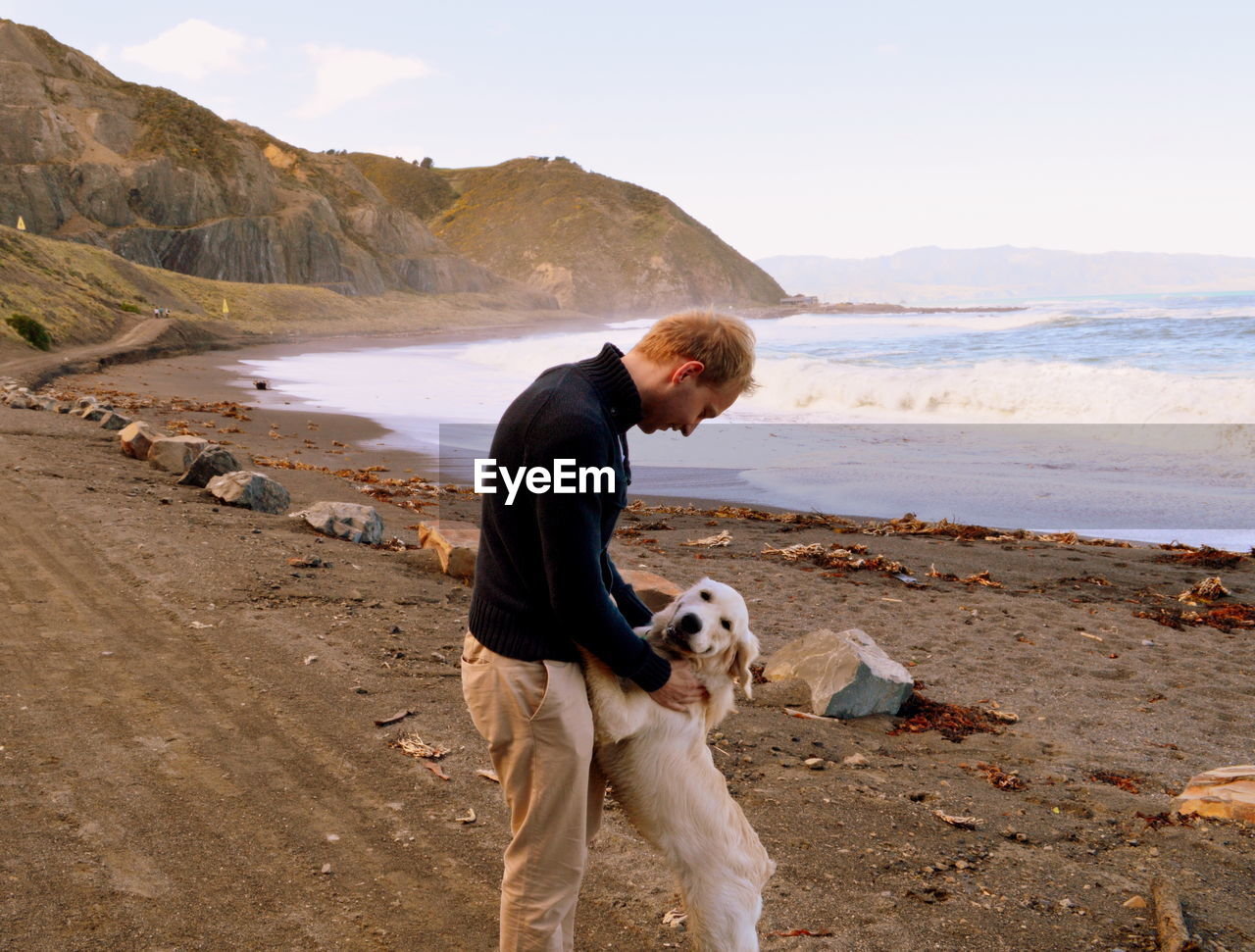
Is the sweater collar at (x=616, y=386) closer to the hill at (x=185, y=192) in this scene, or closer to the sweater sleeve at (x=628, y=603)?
the sweater sleeve at (x=628, y=603)

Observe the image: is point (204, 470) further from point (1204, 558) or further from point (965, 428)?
point (965, 428)

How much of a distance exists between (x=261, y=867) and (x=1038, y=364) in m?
26.1

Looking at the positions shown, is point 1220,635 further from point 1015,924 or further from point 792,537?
Answer: point 1015,924

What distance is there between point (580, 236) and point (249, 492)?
155040 millimetres

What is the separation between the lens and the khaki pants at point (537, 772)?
7.84 ft

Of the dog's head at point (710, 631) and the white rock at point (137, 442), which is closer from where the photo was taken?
the dog's head at point (710, 631)

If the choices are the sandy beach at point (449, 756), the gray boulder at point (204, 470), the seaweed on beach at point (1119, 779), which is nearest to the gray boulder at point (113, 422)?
the gray boulder at point (204, 470)

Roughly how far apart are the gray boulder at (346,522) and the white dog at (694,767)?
293 inches

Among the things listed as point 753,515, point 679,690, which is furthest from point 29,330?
point 679,690

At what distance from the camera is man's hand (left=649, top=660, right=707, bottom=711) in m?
2.49

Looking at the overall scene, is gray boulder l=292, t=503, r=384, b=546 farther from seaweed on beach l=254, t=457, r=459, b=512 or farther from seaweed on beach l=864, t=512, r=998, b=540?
seaweed on beach l=864, t=512, r=998, b=540

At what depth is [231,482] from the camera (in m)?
10.5

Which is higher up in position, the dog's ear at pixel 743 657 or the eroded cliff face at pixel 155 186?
the eroded cliff face at pixel 155 186

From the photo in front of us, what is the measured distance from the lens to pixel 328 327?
196 feet
